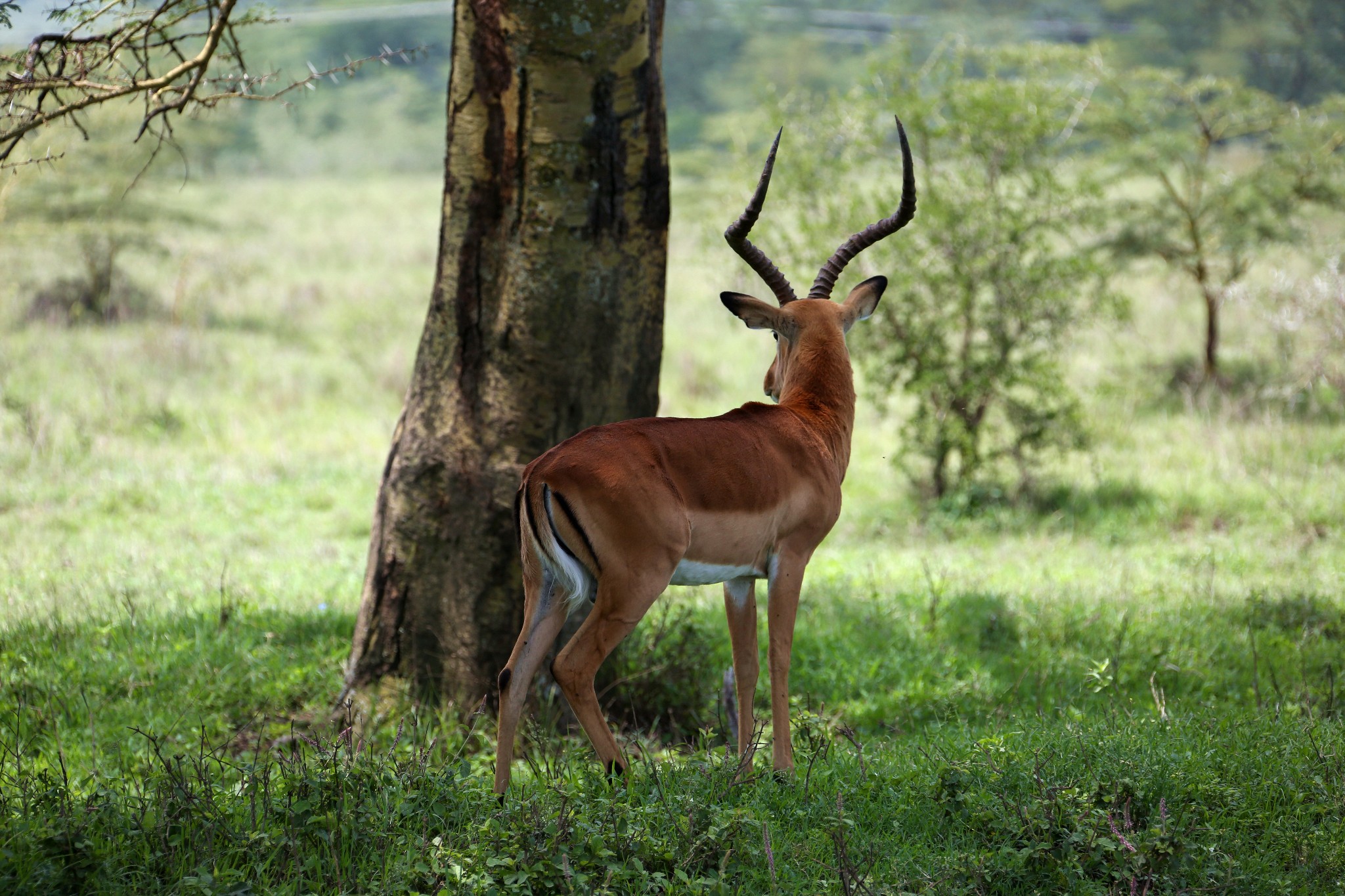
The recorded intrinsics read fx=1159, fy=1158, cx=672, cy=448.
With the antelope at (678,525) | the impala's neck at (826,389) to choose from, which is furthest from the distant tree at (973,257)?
the antelope at (678,525)

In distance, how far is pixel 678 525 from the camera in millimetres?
3693

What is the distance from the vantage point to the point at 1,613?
6258 millimetres

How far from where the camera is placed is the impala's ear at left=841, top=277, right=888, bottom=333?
4754 millimetres

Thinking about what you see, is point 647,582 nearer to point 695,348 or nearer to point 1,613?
point 1,613

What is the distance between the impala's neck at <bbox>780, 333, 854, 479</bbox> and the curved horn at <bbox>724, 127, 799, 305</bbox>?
11.1 inches

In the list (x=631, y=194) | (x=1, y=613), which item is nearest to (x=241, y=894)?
(x=631, y=194)

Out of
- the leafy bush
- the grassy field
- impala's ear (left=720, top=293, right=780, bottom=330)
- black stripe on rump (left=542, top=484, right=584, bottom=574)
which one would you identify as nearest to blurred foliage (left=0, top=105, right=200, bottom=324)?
the grassy field

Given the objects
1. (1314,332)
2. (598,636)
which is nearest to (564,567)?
(598,636)

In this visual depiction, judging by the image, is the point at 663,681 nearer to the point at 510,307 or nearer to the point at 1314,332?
the point at 510,307

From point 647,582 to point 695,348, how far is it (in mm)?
12727

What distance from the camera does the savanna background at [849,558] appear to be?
351 cm

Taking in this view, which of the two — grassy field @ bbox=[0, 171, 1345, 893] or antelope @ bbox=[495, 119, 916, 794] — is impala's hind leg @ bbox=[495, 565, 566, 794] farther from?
grassy field @ bbox=[0, 171, 1345, 893]

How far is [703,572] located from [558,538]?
1.72ft

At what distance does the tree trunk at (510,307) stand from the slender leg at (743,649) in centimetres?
119
